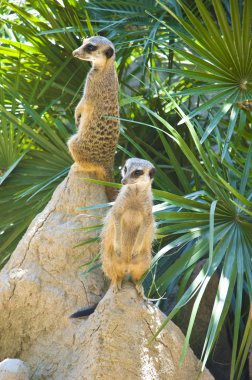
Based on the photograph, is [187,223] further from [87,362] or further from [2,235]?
[2,235]

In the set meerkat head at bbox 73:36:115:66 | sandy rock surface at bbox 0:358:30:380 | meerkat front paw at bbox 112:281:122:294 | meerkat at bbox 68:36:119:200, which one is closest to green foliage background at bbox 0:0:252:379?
meerkat at bbox 68:36:119:200

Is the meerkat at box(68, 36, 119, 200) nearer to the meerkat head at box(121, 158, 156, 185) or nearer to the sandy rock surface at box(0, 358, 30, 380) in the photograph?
the meerkat head at box(121, 158, 156, 185)

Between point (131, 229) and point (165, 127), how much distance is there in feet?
7.17

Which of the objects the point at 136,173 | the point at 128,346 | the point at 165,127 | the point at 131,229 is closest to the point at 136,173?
the point at 136,173

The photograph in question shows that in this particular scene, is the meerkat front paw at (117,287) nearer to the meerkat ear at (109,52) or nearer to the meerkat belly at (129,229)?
the meerkat belly at (129,229)

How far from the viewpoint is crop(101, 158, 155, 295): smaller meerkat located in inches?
180

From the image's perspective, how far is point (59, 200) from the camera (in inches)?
206

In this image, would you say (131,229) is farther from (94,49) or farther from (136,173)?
(94,49)

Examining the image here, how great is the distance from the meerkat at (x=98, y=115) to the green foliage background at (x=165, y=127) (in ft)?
0.41

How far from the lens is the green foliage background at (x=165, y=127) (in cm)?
496

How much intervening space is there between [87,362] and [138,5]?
122 inches

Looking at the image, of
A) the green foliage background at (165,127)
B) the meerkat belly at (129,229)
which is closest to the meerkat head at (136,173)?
the meerkat belly at (129,229)

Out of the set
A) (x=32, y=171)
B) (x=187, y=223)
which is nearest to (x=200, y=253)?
(x=187, y=223)

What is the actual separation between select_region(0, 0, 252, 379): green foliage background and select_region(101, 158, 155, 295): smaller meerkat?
0.28 metres
